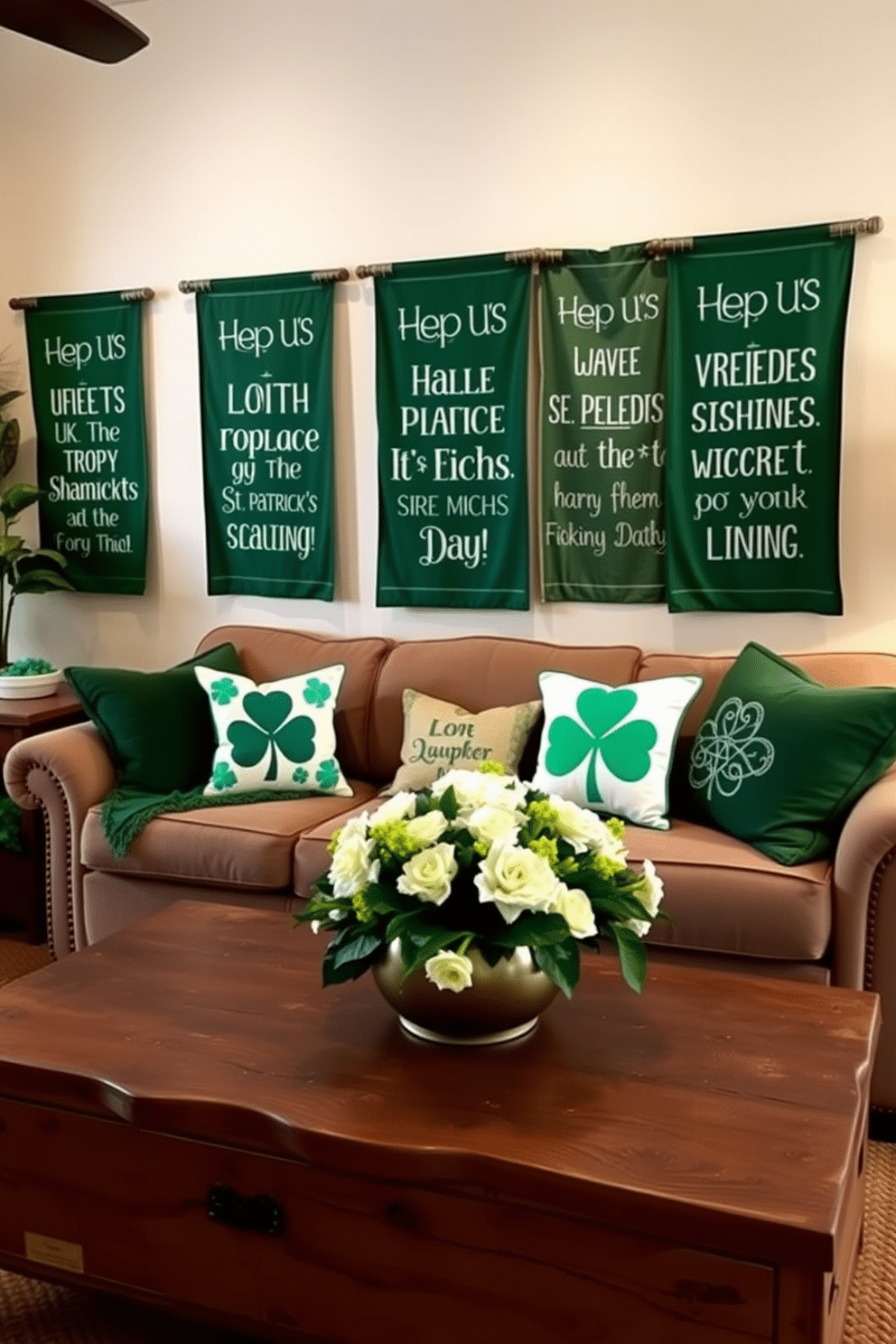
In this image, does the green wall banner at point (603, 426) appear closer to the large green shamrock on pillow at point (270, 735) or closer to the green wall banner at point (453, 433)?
the green wall banner at point (453, 433)

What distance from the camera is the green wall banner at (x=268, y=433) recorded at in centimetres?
396

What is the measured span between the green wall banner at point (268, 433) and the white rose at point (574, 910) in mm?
2305

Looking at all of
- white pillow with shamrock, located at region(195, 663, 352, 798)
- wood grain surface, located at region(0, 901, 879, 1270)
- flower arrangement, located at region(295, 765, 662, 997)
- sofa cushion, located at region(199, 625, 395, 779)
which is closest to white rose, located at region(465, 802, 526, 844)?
flower arrangement, located at region(295, 765, 662, 997)

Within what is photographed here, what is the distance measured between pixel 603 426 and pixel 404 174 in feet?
3.26

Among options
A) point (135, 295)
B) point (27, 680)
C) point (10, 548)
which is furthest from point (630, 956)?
point (135, 295)

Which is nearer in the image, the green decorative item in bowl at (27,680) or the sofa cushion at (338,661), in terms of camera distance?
the sofa cushion at (338,661)

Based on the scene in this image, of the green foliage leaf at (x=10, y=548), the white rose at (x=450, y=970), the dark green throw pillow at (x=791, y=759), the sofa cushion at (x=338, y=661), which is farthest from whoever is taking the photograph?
the green foliage leaf at (x=10, y=548)

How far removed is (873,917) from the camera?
2592 millimetres

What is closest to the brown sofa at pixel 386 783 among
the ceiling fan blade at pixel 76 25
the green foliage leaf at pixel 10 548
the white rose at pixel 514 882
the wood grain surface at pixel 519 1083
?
the wood grain surface at pixel 519 1083

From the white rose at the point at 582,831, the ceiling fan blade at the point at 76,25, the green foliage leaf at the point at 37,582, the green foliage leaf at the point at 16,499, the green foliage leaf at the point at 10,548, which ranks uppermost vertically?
the ceiling fan blade at the point at 76,25

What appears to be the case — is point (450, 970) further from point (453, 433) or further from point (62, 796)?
point (453, 433)

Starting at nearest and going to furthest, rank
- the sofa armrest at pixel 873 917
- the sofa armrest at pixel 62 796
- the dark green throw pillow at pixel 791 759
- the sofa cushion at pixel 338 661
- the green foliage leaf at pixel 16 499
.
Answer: the sofa armrest at pixel 873 917 < the dark green throw pillow at pixel 791 759 < the sofa armrest at pixel 62 796 < the sofa cushion at pixel 338 661 < the green foliage leaf at pixel 16 499

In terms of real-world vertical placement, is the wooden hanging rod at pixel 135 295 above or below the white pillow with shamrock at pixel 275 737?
above

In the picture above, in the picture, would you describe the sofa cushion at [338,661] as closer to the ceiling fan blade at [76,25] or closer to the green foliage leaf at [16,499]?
the green foliage leaf at [16,499]
